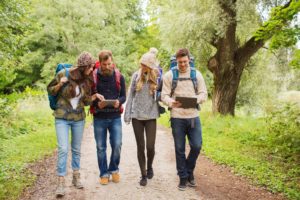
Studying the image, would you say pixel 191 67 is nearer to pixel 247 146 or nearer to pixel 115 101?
pixel 115 101

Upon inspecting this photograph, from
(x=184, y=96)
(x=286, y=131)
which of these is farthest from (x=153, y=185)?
(x=286, y=131)

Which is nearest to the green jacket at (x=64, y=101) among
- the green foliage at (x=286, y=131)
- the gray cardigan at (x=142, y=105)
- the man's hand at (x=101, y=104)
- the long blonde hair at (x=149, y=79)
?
the man's hand at (x=101, y=104)

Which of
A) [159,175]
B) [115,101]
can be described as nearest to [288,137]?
[159,175]

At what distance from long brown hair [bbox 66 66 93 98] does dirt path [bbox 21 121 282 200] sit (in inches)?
60.0

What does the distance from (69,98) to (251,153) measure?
4.90 m

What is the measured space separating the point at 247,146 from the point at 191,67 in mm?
4310

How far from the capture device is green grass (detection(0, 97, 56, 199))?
209 inches

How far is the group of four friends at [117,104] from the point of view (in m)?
4.97

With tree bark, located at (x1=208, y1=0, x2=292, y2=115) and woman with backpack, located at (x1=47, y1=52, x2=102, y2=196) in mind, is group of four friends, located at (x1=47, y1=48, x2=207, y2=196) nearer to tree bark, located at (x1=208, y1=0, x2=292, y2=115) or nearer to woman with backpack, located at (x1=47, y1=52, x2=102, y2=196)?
woman with backpack, located at (x1=47, y1=52, x2=102, y2=196)

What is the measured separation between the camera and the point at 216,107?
42.4 ft

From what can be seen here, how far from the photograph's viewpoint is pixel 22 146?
8250 mm

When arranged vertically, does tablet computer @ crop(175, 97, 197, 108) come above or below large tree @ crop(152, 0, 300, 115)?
below

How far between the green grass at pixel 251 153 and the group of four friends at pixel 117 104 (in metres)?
1.64

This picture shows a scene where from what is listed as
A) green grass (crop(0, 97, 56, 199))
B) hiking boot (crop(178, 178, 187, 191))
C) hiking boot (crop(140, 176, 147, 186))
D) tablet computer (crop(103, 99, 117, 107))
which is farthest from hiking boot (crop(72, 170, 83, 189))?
hiking boot (crop(178, 178, 187, 191))
